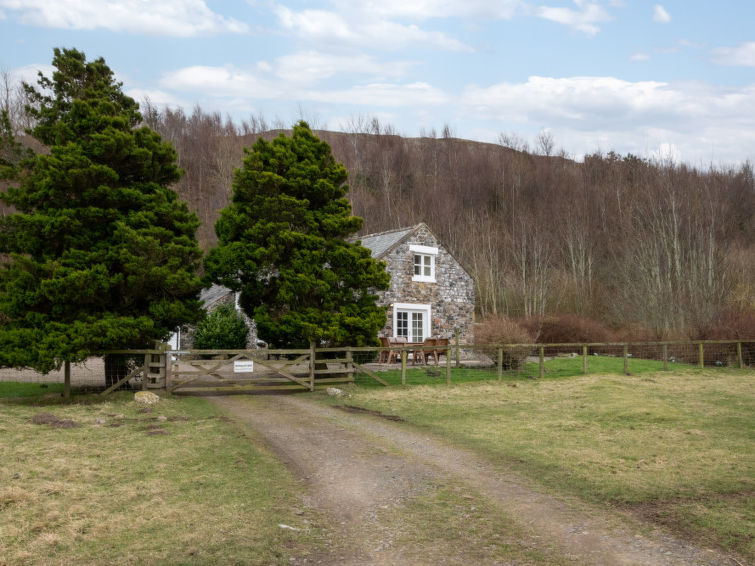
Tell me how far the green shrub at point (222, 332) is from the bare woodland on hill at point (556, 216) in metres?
9.81

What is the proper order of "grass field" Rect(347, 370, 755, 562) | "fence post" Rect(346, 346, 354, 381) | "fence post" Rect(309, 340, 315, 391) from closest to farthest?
1. "grass field" Rect(347, 370, 755, 562)
2. "fence post" Rect(309, 340, 315, 391)
3. "fence post" Rect(346, 346, 354, 381)

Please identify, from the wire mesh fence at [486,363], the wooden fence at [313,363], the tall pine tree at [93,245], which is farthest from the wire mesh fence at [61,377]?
the tall pine tree at [93,245]

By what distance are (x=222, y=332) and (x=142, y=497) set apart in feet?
69.7

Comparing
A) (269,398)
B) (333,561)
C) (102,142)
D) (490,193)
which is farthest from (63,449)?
(490,193)

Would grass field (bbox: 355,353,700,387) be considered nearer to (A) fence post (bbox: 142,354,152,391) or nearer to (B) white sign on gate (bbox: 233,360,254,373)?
(B) white sign on gate (bbox: 233,360,254,373)

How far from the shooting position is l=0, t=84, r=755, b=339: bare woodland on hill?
32.9 m

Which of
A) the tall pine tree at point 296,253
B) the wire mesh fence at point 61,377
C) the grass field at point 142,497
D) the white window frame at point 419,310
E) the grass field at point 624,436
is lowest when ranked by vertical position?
the wire mesh fence at point 61,377

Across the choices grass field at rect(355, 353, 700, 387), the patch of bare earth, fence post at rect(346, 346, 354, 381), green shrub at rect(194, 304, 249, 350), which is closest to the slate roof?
grass field at rect(355, 353, 700, 387)

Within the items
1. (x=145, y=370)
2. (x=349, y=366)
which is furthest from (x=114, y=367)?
(x=349, y=366)

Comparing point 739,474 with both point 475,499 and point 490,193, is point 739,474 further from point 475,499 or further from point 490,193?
point 490,193

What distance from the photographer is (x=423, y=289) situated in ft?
81.9

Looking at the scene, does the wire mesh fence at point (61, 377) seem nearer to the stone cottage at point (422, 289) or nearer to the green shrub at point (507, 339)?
the stone cottage at point (422, 289)

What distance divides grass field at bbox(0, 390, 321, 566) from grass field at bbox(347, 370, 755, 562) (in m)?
3.29

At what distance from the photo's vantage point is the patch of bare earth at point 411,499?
16.3ft
